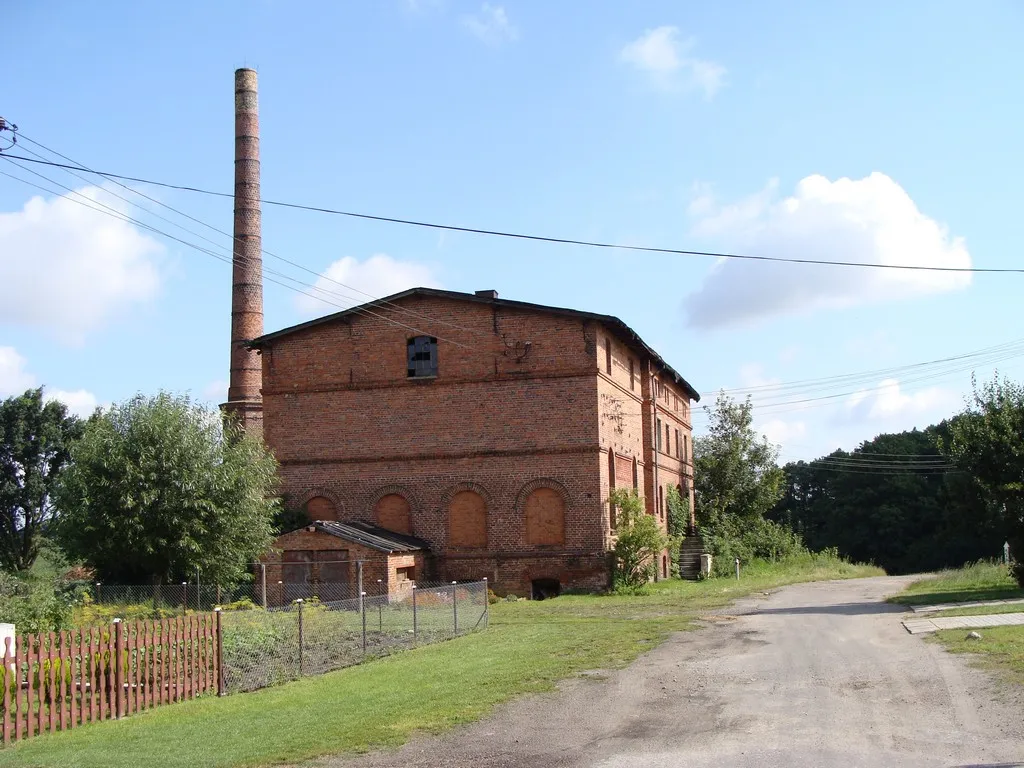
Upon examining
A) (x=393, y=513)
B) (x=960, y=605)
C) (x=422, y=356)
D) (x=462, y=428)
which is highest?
(x=422, y=356)

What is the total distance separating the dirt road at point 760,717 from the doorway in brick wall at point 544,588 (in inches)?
661

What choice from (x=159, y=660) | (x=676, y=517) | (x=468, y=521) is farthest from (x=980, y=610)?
(x=676, y=517)

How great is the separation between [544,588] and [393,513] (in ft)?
19.1

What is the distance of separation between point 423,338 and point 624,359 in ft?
27.1

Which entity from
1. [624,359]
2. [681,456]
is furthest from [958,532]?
[681,456]

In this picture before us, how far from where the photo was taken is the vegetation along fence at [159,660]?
11.9 m

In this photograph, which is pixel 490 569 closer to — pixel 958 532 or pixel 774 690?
pixel 958 532

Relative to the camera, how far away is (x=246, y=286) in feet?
139

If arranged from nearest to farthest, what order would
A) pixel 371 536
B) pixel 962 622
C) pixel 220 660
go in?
pixel 220 660 → pixel 962 622 → pixel 371 536

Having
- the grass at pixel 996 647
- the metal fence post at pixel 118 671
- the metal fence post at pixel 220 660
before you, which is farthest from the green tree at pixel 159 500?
the grass at pixel 996 647

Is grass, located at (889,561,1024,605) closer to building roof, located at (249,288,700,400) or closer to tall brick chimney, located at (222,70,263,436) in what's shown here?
building roof, located at (249,288,700,400)

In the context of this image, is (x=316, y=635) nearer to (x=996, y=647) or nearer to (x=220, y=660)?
(x=220, y=660)

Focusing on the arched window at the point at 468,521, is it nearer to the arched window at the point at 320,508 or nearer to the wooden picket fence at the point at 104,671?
the arched window at the point at 320,508

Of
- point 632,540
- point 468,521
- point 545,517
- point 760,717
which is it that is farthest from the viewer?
point 468,521
